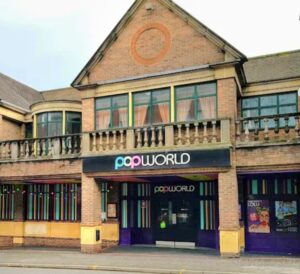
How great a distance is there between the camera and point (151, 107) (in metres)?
16.2

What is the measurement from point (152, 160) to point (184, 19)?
17.9 feet

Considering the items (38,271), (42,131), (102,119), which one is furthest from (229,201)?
(42,131)

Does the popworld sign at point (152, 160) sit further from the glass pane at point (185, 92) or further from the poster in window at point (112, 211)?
the poster in window at point (112, 211)

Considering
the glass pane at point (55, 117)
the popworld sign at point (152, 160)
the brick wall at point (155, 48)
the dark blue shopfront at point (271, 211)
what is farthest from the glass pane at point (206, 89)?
the glass pane at point (55, 117)

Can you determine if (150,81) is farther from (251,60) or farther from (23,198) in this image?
(23,198)

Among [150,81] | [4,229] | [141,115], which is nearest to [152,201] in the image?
[141,115]

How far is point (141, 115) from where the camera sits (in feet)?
53.8

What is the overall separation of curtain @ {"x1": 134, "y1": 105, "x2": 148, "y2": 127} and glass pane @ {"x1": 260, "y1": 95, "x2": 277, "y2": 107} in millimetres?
4797

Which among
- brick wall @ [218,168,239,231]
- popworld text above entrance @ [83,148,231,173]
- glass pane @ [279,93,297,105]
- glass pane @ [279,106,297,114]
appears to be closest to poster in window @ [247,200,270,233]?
brick wall @ [218,168,239,231]

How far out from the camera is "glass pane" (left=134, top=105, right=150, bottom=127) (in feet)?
53.4

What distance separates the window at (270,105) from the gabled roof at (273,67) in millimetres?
727

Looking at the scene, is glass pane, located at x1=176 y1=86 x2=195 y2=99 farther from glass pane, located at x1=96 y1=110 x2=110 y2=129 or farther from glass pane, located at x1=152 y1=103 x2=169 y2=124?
glass pane, located at x1=96 y1=110 x2=110 y2=129

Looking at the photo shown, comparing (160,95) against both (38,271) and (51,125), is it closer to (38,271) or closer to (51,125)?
(51,125)

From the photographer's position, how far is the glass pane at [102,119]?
1689 cm
